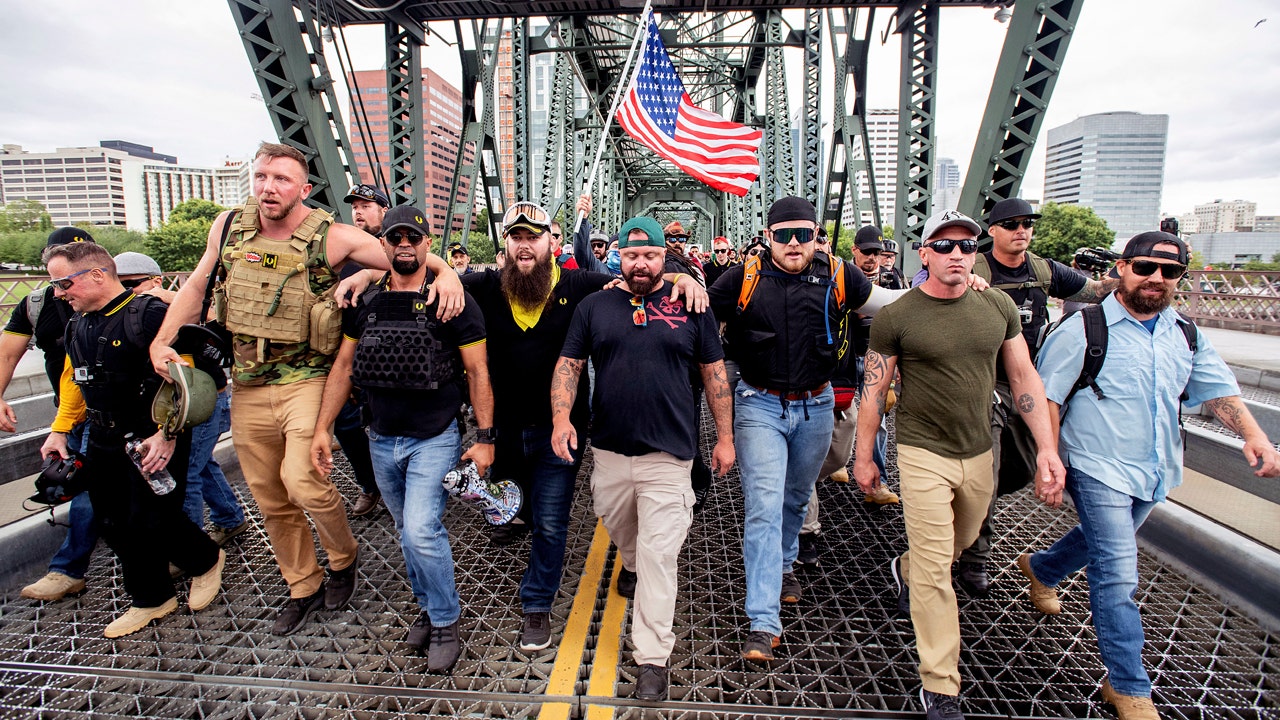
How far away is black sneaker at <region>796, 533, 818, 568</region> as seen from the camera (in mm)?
3931

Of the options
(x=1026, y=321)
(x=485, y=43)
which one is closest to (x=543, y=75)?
(x=485, y=43)

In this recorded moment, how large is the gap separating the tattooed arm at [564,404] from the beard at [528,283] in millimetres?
393

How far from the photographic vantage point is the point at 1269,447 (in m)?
2.72

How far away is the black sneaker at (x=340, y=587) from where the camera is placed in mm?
3395

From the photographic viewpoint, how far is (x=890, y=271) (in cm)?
632

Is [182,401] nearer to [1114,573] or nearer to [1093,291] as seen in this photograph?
[1114,573]

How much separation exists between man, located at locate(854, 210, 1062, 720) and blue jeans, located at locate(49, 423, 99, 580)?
4.35m

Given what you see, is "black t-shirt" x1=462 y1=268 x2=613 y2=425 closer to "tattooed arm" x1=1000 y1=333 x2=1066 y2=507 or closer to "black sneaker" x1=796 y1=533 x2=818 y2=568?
"black sneaker" x1=796 y1=533 x2=818 y2=568

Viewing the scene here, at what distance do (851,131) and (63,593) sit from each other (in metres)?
9.17

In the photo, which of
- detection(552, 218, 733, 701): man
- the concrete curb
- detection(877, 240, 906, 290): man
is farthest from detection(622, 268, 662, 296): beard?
detection(877, 240, 906, 290): man

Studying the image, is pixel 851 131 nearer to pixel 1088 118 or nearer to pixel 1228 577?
pixel 1228 577

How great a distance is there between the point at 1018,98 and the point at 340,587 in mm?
6940

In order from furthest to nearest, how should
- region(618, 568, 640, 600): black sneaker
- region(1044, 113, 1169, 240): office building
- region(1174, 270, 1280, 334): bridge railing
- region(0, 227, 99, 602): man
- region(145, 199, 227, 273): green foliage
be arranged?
region(1044, 113, 1169, 240): office building
region(145, 199, 227, 273): green foliage
region(1174, 270, 1280, 334): bridge railing
region(618, 568, 640, 600): black sneaker
region(0, 227, 99, 602): man

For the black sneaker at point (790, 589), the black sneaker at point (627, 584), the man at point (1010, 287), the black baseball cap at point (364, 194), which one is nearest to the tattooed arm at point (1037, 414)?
the man at point (1010, 287)
